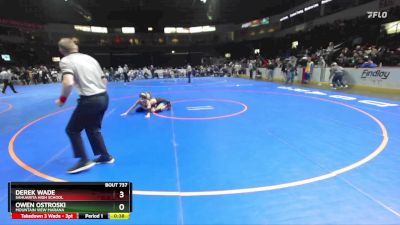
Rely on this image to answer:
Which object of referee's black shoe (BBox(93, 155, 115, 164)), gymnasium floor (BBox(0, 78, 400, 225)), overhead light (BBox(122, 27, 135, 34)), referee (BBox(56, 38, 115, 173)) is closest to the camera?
gymnasium floor (BBox(0, 78, 400, 225))

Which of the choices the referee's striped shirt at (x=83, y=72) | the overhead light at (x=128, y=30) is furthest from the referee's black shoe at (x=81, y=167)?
the overhead light at (x=128, y=30)

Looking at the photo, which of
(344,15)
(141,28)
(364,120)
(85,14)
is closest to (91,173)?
(364,120)

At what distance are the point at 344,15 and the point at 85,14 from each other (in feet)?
117

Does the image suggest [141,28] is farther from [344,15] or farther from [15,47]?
[344,15]

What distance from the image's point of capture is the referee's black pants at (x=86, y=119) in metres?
3.94

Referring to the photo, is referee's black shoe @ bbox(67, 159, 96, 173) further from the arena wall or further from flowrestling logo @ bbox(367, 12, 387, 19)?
flowrestling logo @ bbox(367, 12, 387, 19)

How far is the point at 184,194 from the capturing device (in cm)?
344

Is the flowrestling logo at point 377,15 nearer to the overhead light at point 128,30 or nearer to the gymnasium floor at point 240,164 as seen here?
the gymnasium floor at point 240,164

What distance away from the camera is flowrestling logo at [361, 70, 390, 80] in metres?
12.8

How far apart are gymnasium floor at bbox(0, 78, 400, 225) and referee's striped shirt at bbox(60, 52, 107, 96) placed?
4.18ft

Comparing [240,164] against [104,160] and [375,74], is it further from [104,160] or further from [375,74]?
[375,74]

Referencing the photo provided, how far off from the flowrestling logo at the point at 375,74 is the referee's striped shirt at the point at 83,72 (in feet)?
44.4
